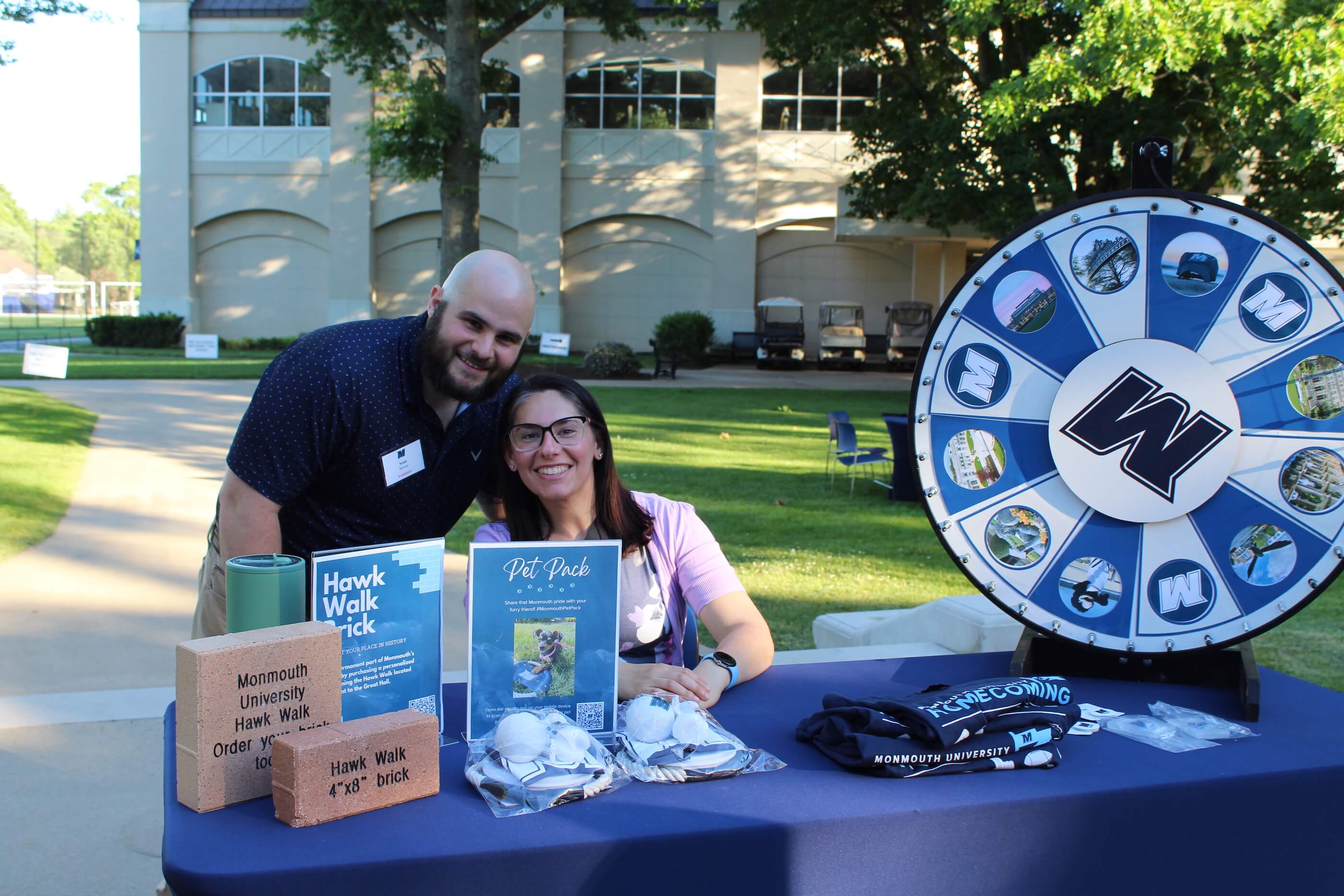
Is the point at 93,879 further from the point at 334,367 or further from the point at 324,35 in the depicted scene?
the point at 324,35

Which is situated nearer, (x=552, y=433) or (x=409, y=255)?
(x=552, y=433)

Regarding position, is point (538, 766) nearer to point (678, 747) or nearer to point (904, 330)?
point (678, 747)

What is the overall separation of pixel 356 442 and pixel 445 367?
321 mm

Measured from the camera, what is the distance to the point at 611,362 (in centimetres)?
2750

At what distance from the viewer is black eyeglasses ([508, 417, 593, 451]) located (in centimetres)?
265

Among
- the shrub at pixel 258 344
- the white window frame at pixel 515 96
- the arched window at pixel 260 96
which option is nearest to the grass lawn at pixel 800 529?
the white window frame at pixel 515 96

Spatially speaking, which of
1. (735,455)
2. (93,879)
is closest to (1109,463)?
(93,879)

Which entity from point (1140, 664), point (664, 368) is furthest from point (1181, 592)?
point (664, 368)

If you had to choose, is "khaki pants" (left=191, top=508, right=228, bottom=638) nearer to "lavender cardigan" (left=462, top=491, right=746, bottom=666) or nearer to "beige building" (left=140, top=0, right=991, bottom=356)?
"lavender cardigan" (left=462, top=491, right=746, bottom=666)

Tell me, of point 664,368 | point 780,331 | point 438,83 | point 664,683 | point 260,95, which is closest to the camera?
point 664,683

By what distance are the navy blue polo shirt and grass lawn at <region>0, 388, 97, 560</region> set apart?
6246mm

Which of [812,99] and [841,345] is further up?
[812,99]

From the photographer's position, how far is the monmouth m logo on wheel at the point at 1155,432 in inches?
94.7

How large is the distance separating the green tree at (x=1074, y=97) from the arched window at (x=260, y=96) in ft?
59.0
